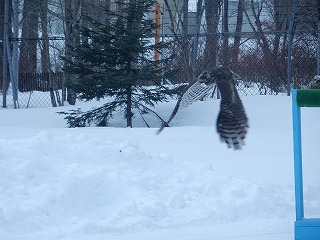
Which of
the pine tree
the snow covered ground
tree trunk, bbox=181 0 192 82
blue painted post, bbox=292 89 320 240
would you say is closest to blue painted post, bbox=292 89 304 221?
blue painted post, bbox=292 89 320 240

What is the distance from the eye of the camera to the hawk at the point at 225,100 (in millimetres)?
4957

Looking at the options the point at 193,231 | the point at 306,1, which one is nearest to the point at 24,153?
the point at 193,231

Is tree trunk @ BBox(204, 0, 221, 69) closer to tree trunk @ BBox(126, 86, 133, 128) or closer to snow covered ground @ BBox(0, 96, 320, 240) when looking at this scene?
snow covered ground @ BBox(0, 96, 320, 240)

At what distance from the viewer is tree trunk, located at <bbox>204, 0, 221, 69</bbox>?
5.90 metres

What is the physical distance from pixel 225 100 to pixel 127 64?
12.4 feet

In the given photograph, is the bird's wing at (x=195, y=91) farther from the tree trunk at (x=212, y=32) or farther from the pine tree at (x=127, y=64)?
the pine tree at (x=127, y=64)

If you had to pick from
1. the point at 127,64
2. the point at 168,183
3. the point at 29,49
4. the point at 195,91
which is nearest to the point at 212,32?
the point at 195,91

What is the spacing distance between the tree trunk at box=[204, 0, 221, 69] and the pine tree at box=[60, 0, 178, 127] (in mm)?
1104

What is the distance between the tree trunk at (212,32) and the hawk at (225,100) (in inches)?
31.1

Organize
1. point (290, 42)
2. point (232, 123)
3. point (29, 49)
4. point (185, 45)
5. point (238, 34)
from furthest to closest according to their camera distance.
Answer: point (29, 49) < point (185, 45) < point (290, 42) < point (238, 34) < point (232, 123)

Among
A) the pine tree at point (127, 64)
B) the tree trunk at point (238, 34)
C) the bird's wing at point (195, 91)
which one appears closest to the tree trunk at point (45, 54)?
the pine tree at point (127, 64)

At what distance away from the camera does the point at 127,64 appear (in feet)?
28.2

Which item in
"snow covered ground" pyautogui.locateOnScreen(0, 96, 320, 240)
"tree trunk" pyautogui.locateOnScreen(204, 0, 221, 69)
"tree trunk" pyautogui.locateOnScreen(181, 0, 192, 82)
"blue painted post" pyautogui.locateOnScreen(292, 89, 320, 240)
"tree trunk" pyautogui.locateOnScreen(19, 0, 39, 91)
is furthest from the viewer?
"tree trunk" pyautogui.locateOnScreen(19, 0, 39, 91)

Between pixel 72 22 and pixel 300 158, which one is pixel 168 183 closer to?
pixel 300 158
